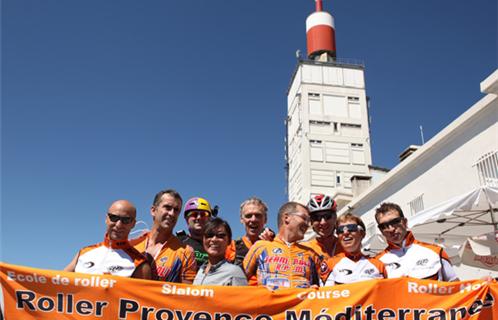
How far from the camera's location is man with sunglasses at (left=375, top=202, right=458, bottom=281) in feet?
13.2

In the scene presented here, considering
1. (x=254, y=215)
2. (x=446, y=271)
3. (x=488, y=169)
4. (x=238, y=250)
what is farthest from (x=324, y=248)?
(x=488, y=169)

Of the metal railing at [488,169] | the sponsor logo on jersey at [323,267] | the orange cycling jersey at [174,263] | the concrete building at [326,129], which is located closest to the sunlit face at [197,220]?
the orange cycling jersey at [174,263]

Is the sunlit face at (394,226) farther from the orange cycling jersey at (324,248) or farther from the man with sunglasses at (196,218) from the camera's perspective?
the man with sunglasses at (196,218)

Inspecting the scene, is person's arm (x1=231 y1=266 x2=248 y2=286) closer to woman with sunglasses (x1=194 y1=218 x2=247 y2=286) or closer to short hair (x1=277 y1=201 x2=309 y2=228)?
woman with sunglasses (x1=194 y1=218 x2=247 y2=286)

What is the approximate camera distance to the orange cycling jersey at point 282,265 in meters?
3.94

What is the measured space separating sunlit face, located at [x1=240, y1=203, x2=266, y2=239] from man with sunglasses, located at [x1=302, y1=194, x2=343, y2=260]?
1.88ft

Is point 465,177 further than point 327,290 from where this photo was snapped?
Yes

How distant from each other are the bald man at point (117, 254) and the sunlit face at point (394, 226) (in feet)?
7.58

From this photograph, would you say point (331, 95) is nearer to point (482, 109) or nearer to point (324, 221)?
point (482, 109)

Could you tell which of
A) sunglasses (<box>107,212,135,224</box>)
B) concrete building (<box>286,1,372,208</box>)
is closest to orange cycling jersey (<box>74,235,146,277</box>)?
sunglasses (<box>107,212,135,224</box>)

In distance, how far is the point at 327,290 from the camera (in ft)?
12.6

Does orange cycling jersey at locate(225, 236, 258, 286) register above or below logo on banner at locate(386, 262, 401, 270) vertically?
above

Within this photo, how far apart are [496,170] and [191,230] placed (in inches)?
510

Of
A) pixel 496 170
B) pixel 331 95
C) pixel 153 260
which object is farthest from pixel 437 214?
pixel 331 95
